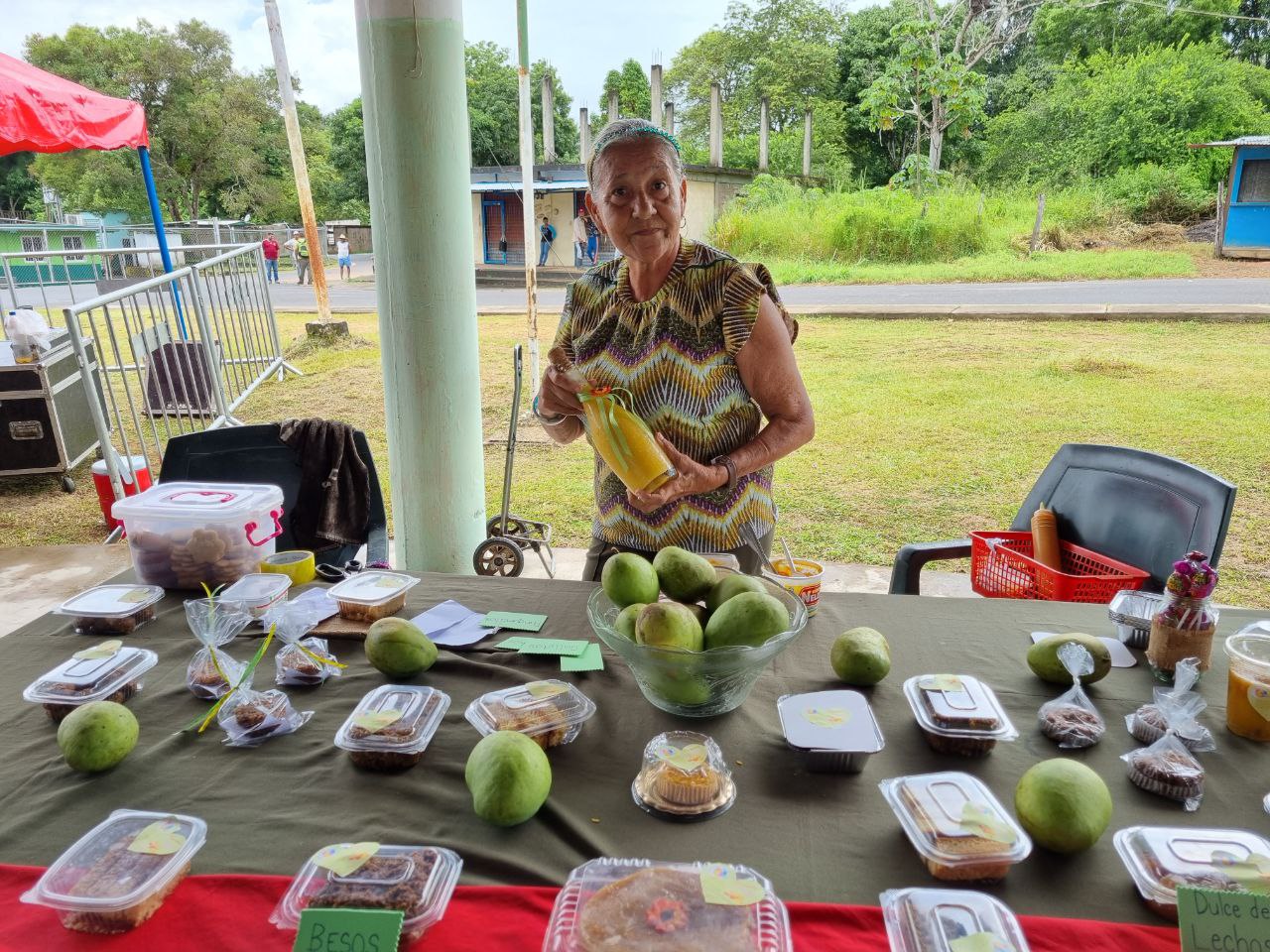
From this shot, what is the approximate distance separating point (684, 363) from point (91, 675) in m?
1.44

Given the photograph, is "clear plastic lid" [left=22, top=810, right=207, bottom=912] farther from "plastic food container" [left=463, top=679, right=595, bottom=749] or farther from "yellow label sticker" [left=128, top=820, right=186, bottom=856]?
"plastic food container" [left=463, top=679, right=595, bottom=749]

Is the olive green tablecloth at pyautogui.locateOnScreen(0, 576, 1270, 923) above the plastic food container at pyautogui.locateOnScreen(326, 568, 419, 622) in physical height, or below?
below

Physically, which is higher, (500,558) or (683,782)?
(683,782)

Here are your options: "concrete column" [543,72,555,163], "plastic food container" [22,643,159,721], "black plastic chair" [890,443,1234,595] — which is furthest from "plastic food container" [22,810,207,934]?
"concrete column" [543,72,555,163]

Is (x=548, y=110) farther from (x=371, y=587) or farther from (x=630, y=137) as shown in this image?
(x=371, y=587)

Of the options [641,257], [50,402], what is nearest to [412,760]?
[641,257]

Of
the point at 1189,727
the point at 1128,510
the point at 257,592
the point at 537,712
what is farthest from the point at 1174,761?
the point at 257,592

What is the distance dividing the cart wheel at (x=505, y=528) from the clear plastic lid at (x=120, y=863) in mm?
2632

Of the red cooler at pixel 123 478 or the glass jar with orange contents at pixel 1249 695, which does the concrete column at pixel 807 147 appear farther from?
the glass jar with orange contents at pixel 1249 695

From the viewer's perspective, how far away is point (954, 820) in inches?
41.8

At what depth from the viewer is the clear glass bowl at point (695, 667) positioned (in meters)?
1.26

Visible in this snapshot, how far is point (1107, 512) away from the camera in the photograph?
2.46 meters

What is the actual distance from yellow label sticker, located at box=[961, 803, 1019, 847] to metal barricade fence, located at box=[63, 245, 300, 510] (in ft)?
14.8

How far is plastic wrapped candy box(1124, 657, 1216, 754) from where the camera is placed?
1266mm
